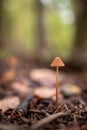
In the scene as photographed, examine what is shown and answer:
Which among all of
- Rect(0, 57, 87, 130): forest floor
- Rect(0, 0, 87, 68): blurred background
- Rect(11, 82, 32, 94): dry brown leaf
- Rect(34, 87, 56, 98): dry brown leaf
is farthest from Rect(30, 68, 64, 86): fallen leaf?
Rect(0, 0, 87, 68): blurred background

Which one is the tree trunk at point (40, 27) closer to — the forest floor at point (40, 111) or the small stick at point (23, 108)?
the forest floor at point (40, 111)

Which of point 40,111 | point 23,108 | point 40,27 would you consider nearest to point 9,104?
point 23,108

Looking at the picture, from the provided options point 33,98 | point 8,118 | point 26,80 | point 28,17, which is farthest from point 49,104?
point 28,17

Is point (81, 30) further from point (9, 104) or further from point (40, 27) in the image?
point (40, 27)

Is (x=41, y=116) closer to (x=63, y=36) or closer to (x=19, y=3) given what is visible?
(x=19, y=3)

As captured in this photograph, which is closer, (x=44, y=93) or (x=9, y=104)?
(x=9, y=104)

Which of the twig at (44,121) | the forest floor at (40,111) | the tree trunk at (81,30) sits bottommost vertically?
the forest floor at (40,111)

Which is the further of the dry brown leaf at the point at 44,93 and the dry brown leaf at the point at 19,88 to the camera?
the dry brown leaf at the point at 19,88

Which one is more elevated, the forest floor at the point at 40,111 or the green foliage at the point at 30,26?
the green foliage at the point at 30,26

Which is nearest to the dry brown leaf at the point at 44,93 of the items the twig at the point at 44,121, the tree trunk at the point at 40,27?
the twig at the point at 44,121
